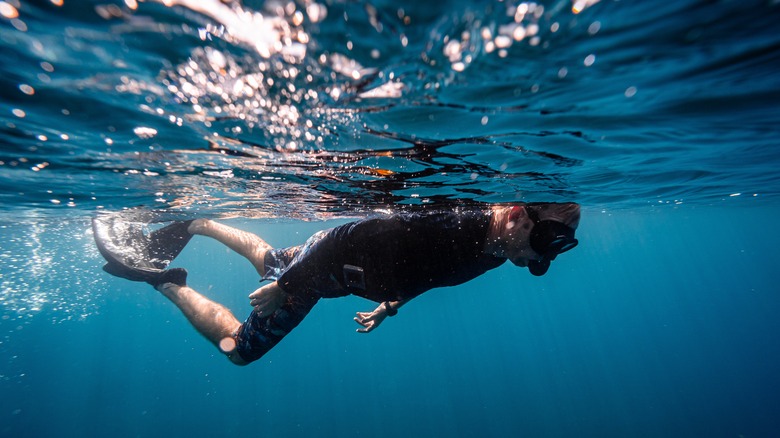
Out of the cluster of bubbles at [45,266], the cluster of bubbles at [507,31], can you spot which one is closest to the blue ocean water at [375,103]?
the cluster of bubbles at [507,31]

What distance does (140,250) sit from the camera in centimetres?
808

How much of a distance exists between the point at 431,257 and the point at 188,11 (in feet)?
11.9

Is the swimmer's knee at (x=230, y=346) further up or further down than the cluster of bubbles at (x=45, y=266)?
further up

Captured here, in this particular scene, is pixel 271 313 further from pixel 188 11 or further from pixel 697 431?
pixel 697 431

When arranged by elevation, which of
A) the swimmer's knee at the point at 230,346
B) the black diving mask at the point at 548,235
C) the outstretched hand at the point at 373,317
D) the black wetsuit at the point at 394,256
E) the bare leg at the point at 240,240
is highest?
the black diving mask at the point at 548,235

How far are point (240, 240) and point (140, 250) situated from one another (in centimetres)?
246

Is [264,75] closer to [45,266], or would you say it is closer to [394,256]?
[394,256]

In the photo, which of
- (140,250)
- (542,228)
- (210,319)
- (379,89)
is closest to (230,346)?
(210,319)

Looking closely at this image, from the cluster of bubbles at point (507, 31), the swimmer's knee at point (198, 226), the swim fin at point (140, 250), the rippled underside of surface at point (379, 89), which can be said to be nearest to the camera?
the cluster of bubbles at point (507, 31)

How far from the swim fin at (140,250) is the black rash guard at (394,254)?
405cm

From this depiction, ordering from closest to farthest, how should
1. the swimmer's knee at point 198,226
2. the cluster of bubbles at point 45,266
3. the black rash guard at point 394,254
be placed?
the black rash guard at point 394,254 → the swimmer's knee at point 198,226 → the cluster of bubbles at point 45,266

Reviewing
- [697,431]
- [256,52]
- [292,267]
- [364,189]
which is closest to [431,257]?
[292,267]

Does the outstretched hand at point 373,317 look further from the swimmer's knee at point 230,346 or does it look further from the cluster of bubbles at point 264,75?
the cluster of bubbles at point 264,75

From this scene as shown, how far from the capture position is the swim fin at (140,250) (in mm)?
7285
